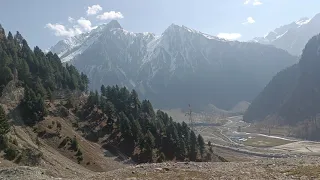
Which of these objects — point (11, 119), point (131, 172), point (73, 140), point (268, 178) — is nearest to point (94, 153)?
point (73, 140)

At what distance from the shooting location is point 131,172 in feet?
134

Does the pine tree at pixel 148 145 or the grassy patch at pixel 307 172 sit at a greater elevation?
the grassy patch at pixel 307 172

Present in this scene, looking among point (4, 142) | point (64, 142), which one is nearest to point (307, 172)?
point (4, 142)

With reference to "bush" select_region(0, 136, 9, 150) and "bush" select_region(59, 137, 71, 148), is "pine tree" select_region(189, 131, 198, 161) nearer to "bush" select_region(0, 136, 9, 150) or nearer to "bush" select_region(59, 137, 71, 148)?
"bush" select_region(59, 137, 71, 148)

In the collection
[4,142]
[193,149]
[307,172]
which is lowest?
[193,149]

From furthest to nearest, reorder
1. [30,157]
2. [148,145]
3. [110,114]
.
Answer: [110,114] → [148,145] → [30,157]

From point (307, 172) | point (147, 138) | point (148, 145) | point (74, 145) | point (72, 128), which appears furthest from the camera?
point (147, 138)

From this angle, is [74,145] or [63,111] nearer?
[74,145]

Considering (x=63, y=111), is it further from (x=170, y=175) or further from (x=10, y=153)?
(x=170, y=175)

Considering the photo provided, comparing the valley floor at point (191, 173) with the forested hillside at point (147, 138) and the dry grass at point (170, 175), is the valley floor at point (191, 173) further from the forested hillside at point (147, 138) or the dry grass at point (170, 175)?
the forested hillside at point (147, 138)

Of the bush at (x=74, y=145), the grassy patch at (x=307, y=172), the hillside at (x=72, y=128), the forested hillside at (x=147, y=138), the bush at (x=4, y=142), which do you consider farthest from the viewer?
the forested hillside at (x=147, y=138)

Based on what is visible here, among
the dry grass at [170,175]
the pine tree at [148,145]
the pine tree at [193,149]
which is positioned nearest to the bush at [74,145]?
the pine tree at [148,145]

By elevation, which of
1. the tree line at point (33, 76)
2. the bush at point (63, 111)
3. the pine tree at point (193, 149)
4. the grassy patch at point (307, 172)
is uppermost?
the tree line at point (33, 76)

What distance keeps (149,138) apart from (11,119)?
143 ft
